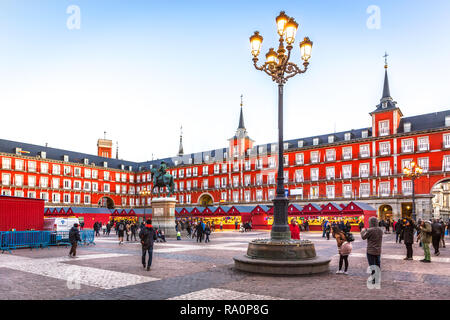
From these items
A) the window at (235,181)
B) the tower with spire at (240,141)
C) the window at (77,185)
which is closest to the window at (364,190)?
the window at (235,181)

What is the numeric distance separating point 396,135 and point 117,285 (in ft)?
150

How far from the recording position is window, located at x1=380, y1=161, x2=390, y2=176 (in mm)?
46344

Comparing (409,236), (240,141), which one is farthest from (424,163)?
(409,236)

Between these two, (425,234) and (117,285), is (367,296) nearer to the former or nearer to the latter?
(117,285)

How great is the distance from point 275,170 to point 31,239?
43.8 m

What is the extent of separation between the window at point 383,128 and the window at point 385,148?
1.32m

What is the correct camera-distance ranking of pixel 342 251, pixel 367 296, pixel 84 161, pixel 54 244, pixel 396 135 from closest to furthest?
pixel 367 296
pixel 342 251
pixel 54 244
pixel 396 135
pixel 84 161

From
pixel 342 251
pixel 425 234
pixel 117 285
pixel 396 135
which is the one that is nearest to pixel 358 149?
pixel 396 135

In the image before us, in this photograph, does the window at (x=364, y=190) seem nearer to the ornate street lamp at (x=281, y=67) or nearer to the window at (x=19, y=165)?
the ornate street lamp at (x=281, y=67)

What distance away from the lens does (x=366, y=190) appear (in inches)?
1879

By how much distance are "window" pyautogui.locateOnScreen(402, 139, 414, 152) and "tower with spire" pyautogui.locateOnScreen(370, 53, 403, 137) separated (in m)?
1.90

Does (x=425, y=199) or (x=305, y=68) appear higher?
(x=305, y=68)

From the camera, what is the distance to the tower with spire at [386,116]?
46812 millimetres

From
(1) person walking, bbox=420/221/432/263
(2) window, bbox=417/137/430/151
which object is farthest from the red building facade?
(1) person walking, bbox=420/221/432/263
